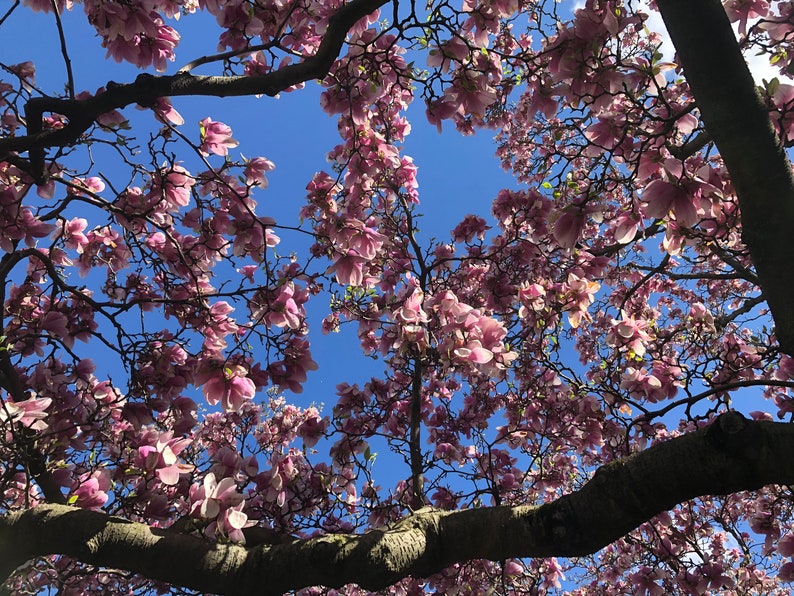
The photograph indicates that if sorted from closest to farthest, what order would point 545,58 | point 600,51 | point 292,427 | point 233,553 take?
point 233,553 < point 600,51 < point 545,58 < point 292,427

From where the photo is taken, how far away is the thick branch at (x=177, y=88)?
7.41 feet

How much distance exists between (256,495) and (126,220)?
1.86m

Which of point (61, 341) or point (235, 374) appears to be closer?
point (235, 374)

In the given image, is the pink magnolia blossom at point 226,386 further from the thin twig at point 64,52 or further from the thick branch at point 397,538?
the thin twig at point 64,52

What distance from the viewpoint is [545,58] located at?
3.29m

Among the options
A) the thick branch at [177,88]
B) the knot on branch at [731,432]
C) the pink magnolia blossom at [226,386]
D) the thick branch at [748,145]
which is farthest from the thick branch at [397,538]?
the thick branch at [177,88]

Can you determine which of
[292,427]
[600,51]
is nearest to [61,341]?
[292,427]

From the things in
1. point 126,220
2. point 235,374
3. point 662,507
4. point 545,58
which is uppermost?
point 545,58

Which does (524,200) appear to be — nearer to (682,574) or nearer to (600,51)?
(600,51)

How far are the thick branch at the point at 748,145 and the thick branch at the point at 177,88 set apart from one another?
1.39 m

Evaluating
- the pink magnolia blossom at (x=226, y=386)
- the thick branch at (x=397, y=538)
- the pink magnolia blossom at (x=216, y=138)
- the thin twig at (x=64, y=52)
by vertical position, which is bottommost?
the thick branch at (x=397, y=538)

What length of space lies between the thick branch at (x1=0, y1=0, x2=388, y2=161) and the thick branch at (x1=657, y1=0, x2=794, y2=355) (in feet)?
4.55

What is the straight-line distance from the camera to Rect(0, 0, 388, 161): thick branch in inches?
88.9

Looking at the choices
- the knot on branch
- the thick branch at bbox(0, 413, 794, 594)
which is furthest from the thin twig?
the knot on branch
